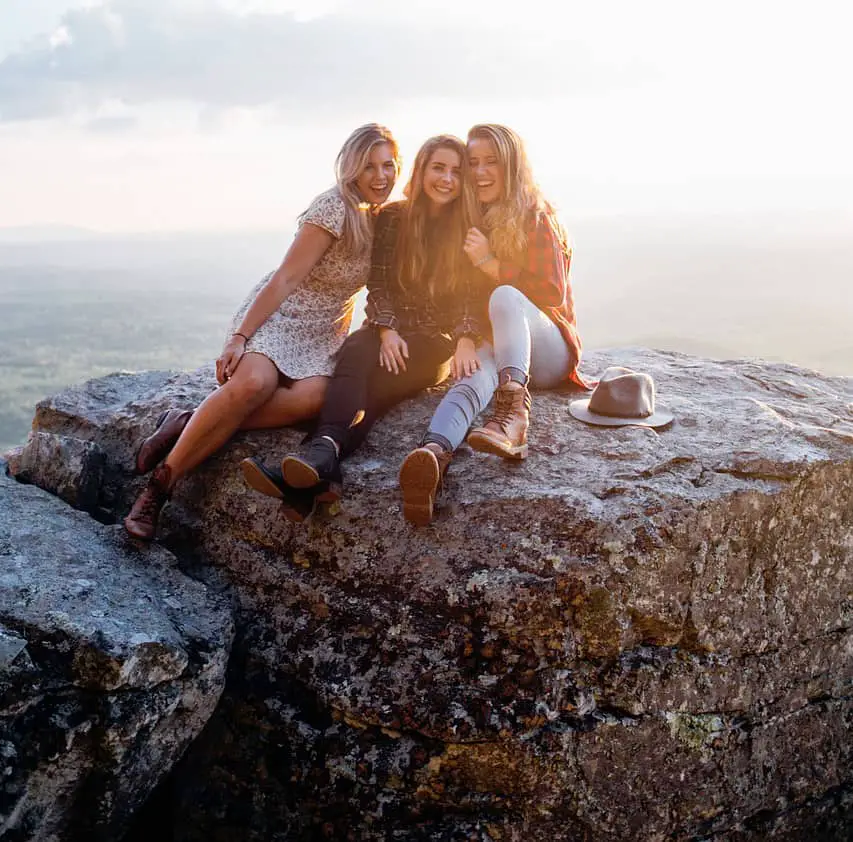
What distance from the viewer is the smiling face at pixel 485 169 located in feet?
19.0

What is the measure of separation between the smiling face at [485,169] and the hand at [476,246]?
0.85 feet

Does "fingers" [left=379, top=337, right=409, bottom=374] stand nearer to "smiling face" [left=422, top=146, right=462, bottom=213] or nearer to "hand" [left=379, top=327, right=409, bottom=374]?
"hand" [left=379, top=327, right=409, bottom=374]

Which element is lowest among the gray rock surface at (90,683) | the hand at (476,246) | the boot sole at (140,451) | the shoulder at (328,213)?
the gray rock surface at (90,683)

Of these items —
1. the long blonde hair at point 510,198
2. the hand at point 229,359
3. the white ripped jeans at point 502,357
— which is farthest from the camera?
the long blonde hair at point 510,198

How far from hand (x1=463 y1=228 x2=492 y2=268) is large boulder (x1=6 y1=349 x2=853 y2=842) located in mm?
1473

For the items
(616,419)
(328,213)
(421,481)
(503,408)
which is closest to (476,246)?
(328,213)

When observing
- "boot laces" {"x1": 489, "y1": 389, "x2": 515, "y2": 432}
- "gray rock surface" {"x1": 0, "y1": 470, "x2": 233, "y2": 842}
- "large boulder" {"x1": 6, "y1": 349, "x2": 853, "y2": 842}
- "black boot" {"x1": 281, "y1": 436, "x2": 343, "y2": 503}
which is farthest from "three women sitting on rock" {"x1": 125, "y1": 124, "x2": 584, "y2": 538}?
"gray rock surface" {"x1": 0, "y1": 470, "x2": 233, "y2": 842}

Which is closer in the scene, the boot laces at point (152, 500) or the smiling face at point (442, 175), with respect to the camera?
the boot laces at point (152, 500)

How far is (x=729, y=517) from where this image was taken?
4824 millimetres

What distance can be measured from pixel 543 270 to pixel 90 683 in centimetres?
398

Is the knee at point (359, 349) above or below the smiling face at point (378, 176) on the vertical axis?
below

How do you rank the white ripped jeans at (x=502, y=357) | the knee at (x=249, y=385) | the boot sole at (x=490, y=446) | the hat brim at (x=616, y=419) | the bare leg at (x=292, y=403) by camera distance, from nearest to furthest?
the boot sole at (x=490, y=446) → the white ripped jeans at (x=502, y=357) → the knee at (x=249, y=385) → the bare leg at (x=292, y=403) → the hat brim at (x=616, y=419)

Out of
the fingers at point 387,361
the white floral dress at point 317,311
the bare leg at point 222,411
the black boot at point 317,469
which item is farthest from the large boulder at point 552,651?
the white floral dress at point 317,311

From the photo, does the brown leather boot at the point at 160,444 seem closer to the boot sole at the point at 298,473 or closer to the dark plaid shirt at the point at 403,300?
the boot sole at the point at 298,473
